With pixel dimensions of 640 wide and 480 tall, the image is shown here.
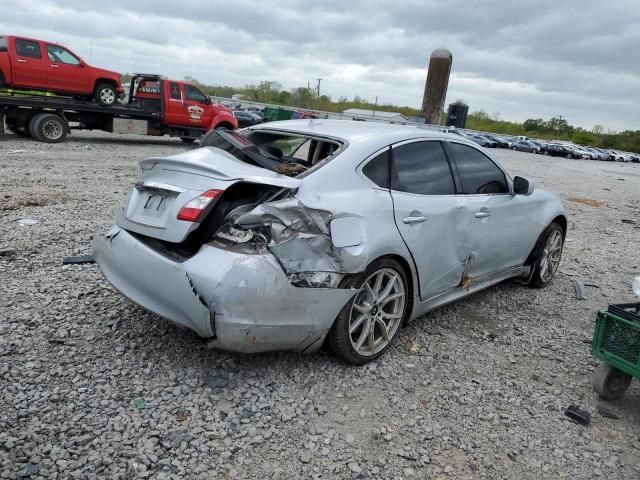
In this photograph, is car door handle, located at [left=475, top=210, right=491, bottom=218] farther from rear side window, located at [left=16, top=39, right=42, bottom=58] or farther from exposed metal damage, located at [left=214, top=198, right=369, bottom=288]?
rear side window, located at [left=16, top=39, right=42, bottom=58]

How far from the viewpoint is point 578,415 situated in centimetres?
312

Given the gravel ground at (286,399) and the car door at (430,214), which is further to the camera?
the car door at (430,214)

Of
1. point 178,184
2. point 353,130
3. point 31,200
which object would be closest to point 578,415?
point 353,130

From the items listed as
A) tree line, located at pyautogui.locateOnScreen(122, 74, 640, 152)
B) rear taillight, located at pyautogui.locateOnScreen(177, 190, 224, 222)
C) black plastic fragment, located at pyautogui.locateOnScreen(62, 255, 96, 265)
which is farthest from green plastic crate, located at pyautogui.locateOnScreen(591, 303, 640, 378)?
tree line, located at pyautogui.locateOnScreen(122, 74, 640, 152)

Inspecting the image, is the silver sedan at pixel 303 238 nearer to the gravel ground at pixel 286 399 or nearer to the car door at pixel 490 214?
the car door at pixel 490 214

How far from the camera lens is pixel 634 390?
11.8 feet

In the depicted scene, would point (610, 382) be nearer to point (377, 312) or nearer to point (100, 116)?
point (377, 312)

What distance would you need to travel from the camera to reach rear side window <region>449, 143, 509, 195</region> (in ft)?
13.8

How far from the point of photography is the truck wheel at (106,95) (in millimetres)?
15155

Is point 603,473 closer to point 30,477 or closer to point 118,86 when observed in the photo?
point 30,477

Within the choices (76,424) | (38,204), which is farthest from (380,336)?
(38,204)

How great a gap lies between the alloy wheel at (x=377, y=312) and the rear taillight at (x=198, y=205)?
105 centimetres

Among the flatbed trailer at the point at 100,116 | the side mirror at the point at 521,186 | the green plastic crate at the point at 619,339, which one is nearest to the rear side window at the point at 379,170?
the green plastic crate at the point at 619,339

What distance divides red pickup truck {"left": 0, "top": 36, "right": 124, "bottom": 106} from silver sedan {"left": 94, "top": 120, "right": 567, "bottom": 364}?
12392 millimetres
